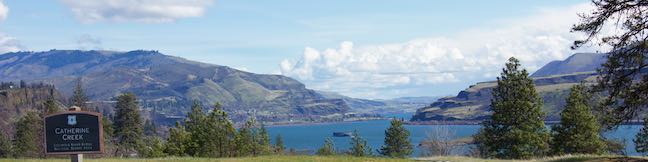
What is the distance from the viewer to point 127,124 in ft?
346

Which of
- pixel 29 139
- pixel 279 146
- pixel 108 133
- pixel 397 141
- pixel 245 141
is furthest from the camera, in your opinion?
pixel 279 146

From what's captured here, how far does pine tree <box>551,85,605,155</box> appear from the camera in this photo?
219 ft

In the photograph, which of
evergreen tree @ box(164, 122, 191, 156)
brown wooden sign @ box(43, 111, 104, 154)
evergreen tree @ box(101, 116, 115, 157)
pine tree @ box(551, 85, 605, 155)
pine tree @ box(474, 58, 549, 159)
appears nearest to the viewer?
brown wooden sign @ box(43, 111, 104, 154)

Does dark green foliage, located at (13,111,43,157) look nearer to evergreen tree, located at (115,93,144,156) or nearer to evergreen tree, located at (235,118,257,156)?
evergreen tree, located at (115,93,144,156)

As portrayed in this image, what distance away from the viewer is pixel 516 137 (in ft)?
213

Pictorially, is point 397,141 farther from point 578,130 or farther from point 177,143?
point 578,130

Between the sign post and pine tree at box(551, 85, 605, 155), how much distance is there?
55.9 meters

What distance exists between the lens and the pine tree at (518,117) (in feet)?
214

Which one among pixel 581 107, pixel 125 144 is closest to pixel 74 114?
pixel 581 107

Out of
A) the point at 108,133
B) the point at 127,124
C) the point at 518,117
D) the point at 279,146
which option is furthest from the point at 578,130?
the point at 279,146

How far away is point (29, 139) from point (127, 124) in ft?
51.8

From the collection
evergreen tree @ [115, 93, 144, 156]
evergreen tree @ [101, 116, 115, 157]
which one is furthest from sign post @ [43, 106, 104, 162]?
evergreen tree @ [115, 93, 144, 156]

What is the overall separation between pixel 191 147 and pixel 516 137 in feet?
138

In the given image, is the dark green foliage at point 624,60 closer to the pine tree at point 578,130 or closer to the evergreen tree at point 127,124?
the pine tree at point 578,130
